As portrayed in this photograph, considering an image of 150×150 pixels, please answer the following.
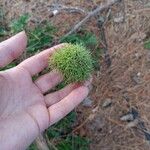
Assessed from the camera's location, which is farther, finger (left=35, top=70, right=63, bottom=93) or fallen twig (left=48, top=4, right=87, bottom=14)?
fallen twig (left=48, top=4, right=87, bottom=14)

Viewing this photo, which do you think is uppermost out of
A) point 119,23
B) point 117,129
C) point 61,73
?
point 61,73

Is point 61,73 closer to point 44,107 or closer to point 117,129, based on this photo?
point 44,107

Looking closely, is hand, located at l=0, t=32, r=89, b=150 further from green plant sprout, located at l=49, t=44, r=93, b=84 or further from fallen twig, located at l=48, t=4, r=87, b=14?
fallen twig, located at l=48, t=4, r=87, b=14

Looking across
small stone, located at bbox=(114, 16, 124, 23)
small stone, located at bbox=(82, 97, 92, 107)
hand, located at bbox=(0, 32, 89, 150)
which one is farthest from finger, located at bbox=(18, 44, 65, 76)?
small stone, located at bbox=(114, 16, 124, 23)

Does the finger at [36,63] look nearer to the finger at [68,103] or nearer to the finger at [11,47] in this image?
the finger at [11,47]

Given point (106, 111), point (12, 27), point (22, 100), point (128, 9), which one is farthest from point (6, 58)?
point (128, 9)

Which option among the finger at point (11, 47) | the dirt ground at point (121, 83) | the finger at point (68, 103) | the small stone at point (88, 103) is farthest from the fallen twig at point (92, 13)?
the finger at point (68, 103)

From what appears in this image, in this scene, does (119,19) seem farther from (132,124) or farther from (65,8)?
(132,124)
